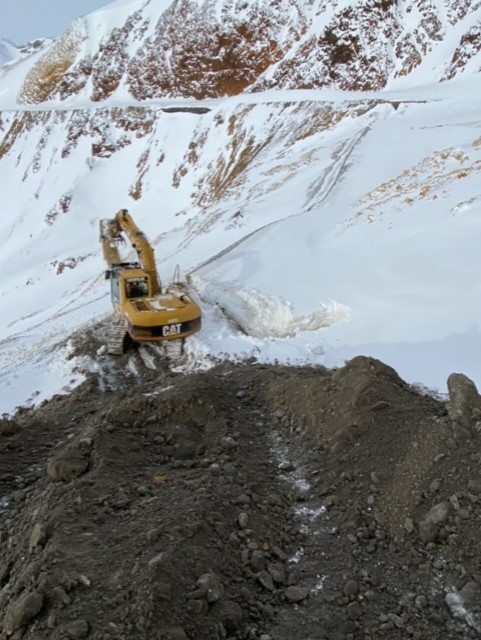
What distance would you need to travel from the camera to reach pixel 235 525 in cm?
521

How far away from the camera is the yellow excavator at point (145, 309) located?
10.4 m

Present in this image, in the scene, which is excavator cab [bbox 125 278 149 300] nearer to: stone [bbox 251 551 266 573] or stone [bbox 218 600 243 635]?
stone [bbox 251 551 266 573]

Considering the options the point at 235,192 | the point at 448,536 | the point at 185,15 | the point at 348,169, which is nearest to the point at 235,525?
the point at 448,536

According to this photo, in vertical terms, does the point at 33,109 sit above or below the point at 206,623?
above

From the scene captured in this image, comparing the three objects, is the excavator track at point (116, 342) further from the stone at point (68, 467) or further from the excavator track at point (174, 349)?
the stone at point (68, 467)

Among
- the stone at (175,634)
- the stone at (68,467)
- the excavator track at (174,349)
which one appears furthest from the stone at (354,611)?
the excavator track at (174,349)

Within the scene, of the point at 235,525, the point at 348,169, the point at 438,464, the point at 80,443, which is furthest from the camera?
the point at 348,169

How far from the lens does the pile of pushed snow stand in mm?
11398

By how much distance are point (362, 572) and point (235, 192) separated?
24.3 metres

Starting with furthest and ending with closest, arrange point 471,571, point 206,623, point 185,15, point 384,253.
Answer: point 185,15 < point 384,253 < point 471,571 < point 206,623

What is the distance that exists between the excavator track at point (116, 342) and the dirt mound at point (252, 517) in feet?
10.8

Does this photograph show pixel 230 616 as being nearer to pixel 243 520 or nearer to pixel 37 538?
pixel 243 520

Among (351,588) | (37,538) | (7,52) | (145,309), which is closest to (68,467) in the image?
(37,538)

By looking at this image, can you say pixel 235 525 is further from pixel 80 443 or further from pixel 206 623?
pixel 80 443
